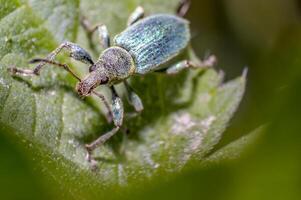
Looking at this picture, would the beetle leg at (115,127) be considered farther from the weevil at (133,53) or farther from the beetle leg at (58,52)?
the beetle leg at (58,52)

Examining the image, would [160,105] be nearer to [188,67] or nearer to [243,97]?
[188,67]

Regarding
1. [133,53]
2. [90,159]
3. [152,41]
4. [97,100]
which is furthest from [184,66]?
[90,159]

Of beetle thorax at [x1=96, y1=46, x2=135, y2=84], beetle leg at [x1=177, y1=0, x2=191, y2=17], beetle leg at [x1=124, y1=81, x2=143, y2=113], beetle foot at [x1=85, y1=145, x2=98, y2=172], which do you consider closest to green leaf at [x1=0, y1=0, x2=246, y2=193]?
beetle foot at [x1=85, y1=145, x2=98, y2=172]

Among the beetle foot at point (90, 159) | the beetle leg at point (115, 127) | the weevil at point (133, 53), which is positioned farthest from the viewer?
the weevil at point (133, 53)

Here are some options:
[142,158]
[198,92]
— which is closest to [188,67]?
[198,92]

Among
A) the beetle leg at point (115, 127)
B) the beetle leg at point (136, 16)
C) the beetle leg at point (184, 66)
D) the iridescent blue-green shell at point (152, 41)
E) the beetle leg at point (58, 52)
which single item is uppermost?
the beetle leg at point (58, 52)

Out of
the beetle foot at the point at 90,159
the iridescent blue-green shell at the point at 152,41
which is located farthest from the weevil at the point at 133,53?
the beetle foot at the point at 90,159

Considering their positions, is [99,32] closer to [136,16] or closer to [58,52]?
[136,16]

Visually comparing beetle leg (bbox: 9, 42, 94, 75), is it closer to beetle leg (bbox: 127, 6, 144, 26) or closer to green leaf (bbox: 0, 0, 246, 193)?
green leaf (bbox: 0, 0, 246, 193)
